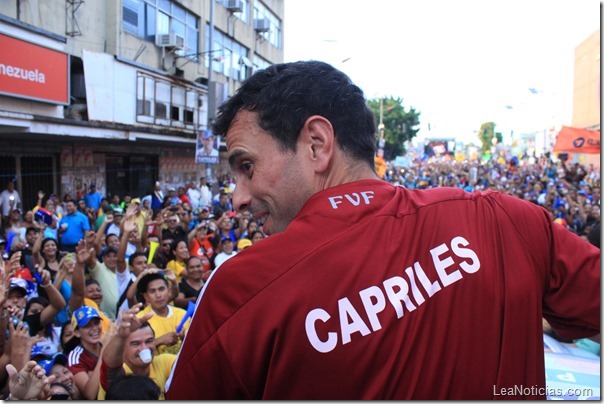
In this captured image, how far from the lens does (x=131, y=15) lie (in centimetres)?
1675

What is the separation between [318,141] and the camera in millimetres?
1382

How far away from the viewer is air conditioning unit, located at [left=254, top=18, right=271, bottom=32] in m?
29.8

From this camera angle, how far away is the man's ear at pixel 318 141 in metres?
1.37

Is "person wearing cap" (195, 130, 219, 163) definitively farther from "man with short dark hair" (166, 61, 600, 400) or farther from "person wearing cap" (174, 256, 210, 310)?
"man with short dark hair" (166, 61, 600, 400)

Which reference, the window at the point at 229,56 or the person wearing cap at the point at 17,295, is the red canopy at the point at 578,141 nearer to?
the window at the point at 229,56

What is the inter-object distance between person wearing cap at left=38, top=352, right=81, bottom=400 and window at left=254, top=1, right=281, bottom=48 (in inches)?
1119

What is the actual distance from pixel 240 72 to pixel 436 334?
2797 centimetres

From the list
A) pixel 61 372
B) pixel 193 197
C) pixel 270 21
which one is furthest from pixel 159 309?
pixel 270 21

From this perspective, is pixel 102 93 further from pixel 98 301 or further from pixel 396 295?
pixel 396 295

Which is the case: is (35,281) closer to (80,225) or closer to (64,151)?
(80,225)

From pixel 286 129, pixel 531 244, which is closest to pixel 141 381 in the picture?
pixel 286 129

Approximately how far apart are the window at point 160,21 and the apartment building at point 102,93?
1.4 inches

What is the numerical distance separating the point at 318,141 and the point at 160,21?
1948 centimetres

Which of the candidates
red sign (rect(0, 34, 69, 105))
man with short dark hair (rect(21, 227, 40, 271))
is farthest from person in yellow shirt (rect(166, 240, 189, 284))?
red sign (rect(0, 34, 69, 105))
